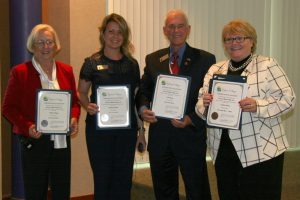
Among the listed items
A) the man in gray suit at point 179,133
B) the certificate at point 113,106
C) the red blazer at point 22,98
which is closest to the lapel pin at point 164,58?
the man in gray suit at point 179,133

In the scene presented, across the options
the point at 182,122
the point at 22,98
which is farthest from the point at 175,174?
the point at 22,98

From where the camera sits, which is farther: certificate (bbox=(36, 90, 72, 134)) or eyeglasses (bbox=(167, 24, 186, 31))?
eyeglasses (bbox=(167, 24, 186, 31))

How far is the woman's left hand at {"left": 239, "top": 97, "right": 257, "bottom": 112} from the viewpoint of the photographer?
2.66 metres

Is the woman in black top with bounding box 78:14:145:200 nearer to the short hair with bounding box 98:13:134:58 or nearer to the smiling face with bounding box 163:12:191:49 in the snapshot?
the short hair with bounding box 98:13:134:58

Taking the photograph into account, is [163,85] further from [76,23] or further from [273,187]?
[76,23]

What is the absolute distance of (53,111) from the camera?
3.19m

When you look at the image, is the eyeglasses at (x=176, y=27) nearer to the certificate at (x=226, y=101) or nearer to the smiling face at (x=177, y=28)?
the smiling face at (x=177, y=28)

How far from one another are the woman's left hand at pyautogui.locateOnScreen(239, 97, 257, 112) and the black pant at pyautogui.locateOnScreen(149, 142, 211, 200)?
725mm

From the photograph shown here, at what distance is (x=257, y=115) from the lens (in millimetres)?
2682

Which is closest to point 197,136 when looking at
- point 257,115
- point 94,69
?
point 257,115

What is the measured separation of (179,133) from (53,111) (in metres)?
0.97

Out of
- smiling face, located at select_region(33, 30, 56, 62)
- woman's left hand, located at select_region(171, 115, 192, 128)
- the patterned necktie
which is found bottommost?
woman's left hand, located at select_region(171, 115, 192, 128)

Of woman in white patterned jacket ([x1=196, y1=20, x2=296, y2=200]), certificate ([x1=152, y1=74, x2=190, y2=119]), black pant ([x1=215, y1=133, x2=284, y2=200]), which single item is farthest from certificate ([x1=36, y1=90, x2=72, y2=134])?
black pant ([x1=215, y1=133, x2=284, y2=200])

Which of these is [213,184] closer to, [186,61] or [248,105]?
[186,61]
